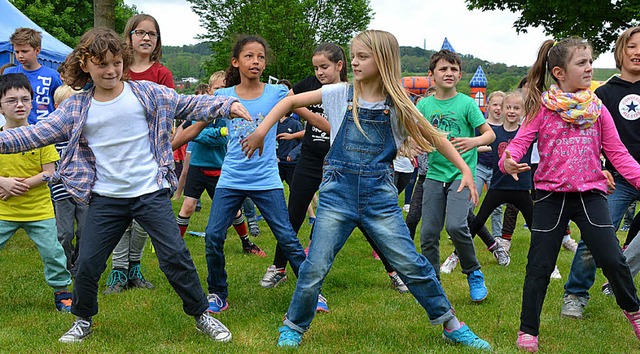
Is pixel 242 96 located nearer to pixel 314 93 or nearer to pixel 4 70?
pixel 314 93

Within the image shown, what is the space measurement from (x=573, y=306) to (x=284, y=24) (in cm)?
4359

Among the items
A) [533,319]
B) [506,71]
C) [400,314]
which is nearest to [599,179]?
[533,319]

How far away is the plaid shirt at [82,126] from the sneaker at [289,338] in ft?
4.24

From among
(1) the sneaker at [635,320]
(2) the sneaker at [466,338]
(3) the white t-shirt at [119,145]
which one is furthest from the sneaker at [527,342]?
(3) the white t-shirt at [119,145]

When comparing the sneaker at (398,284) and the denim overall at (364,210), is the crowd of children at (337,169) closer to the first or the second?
the denim overall at (364,210)

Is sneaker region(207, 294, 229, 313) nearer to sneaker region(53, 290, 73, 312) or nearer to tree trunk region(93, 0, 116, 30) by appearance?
sneaker region(53, 290, 73, 312)

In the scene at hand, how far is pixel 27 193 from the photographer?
4.96 meters

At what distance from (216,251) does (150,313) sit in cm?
71

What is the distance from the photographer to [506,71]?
9981cm

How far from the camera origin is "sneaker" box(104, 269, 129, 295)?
5.57 metres

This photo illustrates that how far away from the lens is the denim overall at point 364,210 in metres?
3.99

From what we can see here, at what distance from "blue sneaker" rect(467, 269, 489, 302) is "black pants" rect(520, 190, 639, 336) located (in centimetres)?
113

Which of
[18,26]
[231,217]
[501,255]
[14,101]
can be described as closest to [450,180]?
[231,217]

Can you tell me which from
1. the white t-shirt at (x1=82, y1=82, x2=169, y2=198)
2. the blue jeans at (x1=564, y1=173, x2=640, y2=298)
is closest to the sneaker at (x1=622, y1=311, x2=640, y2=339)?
the blue jeans at (x1=564, y1=173, x2=640, y2=298)
